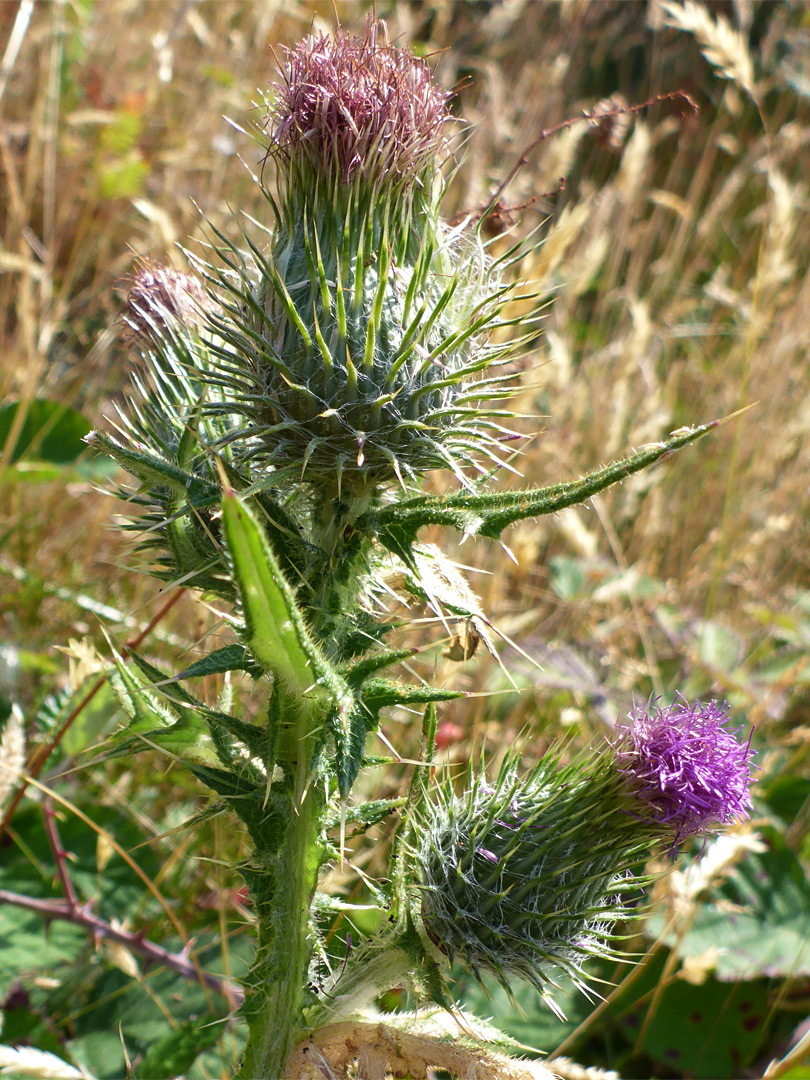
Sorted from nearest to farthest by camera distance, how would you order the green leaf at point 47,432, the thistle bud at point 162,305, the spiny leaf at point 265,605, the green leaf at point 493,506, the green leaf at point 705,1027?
the spiny leaf at point 265,605 < the green leaf at point 493,506 < the thistle bud at point 162,305 < the green leaf at point 705,1027 < the green leaf at point 47,432

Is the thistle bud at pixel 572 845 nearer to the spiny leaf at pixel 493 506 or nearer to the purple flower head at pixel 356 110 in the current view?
the spiny leaf at pixel 493 506

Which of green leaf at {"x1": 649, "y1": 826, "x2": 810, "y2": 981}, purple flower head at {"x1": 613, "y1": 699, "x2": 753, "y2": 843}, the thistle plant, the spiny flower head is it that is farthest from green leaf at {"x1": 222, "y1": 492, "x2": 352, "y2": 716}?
green leaf at {"x1": 649, "y1": 826, "x2": 810, "y2": 981}

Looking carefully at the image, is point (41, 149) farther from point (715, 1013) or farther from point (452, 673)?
point (715, 1013)

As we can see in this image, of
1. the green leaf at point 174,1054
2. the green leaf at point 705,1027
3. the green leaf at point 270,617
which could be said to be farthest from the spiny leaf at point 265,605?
the green leaf at point 705,1027

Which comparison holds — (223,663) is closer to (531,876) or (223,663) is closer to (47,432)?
(531,876)

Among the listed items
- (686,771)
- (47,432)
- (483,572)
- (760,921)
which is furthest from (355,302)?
(760,921)

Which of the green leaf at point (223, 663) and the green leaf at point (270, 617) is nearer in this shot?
the green leaf at point (270, 617)
